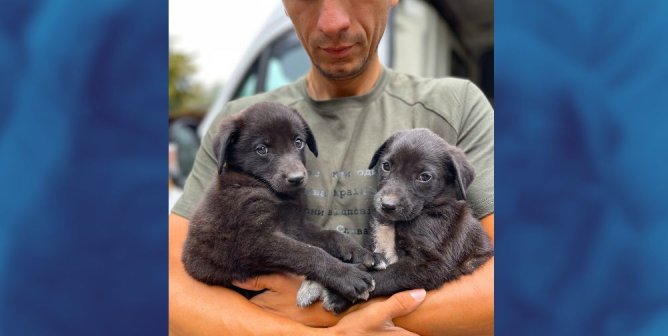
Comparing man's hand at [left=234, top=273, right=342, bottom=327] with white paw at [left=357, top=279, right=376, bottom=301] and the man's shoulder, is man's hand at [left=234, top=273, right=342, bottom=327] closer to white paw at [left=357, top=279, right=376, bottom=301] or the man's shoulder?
white paw at [left=357, top=279, right=376, bottom=301]

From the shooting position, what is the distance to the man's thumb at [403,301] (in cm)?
260

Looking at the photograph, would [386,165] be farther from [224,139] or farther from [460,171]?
[224,139]

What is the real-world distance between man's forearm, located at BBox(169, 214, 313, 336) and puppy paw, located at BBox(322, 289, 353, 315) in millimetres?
164

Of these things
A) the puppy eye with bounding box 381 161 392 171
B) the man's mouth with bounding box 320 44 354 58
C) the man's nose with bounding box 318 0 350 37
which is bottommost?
the puppy eye with bounding box 381 161 392 171

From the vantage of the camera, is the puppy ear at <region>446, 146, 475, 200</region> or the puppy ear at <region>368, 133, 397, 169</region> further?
the puppy ear at <region>368, 133, 397, 169</region>

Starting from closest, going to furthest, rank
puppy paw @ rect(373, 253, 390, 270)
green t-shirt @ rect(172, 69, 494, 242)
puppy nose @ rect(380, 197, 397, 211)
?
puppy nose @ rect(380, 197, 397, 211), puppy paw @ rect(373, 253, 390, 270), green t-shirt @ rect(172, 69, 494, 242)

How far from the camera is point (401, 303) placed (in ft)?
8.54

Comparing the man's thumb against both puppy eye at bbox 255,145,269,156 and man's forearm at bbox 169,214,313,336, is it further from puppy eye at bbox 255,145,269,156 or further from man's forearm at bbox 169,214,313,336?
puppy eye at bbox 255,145,269,156

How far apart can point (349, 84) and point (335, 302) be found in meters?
1.05

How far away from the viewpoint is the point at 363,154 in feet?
9.18

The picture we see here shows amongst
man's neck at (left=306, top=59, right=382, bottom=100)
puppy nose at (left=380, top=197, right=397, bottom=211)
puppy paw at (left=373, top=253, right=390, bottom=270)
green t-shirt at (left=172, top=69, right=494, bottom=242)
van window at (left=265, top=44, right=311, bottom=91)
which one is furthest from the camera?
van window at (left=265, top=44, right=311, bottom=91)

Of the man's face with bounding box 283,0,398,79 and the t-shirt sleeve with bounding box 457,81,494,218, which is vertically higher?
the man's face with bounding box 283,0,398,79

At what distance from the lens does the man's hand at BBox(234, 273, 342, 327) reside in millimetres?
2656

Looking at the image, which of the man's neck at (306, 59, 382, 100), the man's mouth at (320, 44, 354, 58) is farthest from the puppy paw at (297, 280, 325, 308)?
the man's mouth at (320, 44, 354, 58)
